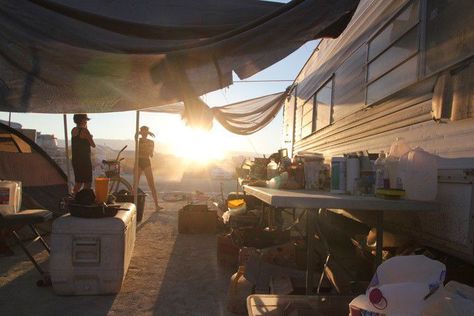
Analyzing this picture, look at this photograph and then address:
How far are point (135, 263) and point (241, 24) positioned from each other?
3.09 meters

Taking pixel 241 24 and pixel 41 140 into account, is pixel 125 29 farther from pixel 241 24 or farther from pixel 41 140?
pixel 41 140

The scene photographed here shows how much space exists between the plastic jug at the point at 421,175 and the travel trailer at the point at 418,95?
0.16 ft

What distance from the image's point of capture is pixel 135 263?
4.28m

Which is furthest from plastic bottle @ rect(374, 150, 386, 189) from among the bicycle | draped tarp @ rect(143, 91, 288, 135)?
draped tarp @ rect(143, 91, 288, 135)

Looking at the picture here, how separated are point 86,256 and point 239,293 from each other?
4.58 ft

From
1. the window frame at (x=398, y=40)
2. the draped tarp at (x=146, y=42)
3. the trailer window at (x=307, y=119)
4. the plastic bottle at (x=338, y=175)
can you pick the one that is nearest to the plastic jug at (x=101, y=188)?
the draped tarp at (x=146, y=42)

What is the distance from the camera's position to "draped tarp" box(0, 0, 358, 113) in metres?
2.22

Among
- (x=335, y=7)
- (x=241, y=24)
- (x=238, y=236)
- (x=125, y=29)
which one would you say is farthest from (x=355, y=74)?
(x=125, y=29)

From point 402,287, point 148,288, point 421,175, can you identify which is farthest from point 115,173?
point 402,287

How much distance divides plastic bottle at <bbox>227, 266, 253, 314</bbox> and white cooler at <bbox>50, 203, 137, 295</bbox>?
1046mm

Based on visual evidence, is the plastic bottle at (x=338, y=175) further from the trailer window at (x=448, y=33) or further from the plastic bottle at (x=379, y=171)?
the trailer window at (x=448, y=33)

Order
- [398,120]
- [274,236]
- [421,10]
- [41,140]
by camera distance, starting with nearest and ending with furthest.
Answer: [421,10] → [398,120] → [274,236] → [41,140]

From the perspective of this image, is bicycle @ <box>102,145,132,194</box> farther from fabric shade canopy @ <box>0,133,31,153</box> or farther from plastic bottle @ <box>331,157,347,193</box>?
plastic bottle @ <box>331,157,347,193</box>

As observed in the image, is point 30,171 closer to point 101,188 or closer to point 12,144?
point 12,144
